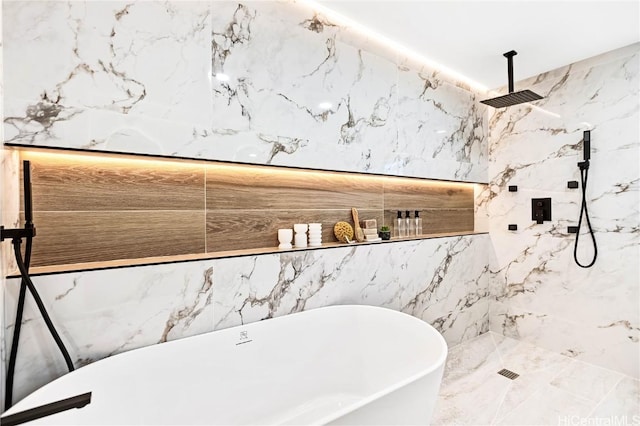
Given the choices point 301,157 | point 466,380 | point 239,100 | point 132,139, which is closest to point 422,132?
point 301,157

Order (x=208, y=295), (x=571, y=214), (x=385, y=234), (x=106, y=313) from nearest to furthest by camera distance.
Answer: (x=106, y=313) → (x=208, y=295) → (x=385, y=234) → (x=571, y=214)

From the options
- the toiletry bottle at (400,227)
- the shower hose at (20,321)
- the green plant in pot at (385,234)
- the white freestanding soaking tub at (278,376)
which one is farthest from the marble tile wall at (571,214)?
the shower hose at (20,321)

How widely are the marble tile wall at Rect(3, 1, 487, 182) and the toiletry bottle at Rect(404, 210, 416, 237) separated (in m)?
0.41

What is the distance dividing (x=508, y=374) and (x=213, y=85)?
2.99 metres

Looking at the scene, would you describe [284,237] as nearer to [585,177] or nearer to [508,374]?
[508,374]

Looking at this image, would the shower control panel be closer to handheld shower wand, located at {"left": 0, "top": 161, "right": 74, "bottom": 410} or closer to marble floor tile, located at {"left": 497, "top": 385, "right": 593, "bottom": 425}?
marble floor tile, located at {"left": 497, "top": 385, "right": 593, "bottom": 425}

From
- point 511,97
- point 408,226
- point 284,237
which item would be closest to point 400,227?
point 408,226

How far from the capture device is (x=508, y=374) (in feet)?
8.43

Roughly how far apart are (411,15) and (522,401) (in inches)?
107

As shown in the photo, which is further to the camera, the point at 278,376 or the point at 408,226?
the point at 408,226

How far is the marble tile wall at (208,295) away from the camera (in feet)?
4.46

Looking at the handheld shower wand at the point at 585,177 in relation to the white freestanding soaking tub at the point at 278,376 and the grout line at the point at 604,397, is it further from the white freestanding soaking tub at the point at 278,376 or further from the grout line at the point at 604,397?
the white freestanding soaking tub at the point at 278,376

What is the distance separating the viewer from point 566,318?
2.90m

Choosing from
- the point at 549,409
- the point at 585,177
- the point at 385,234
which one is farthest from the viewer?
the point at 585,177
